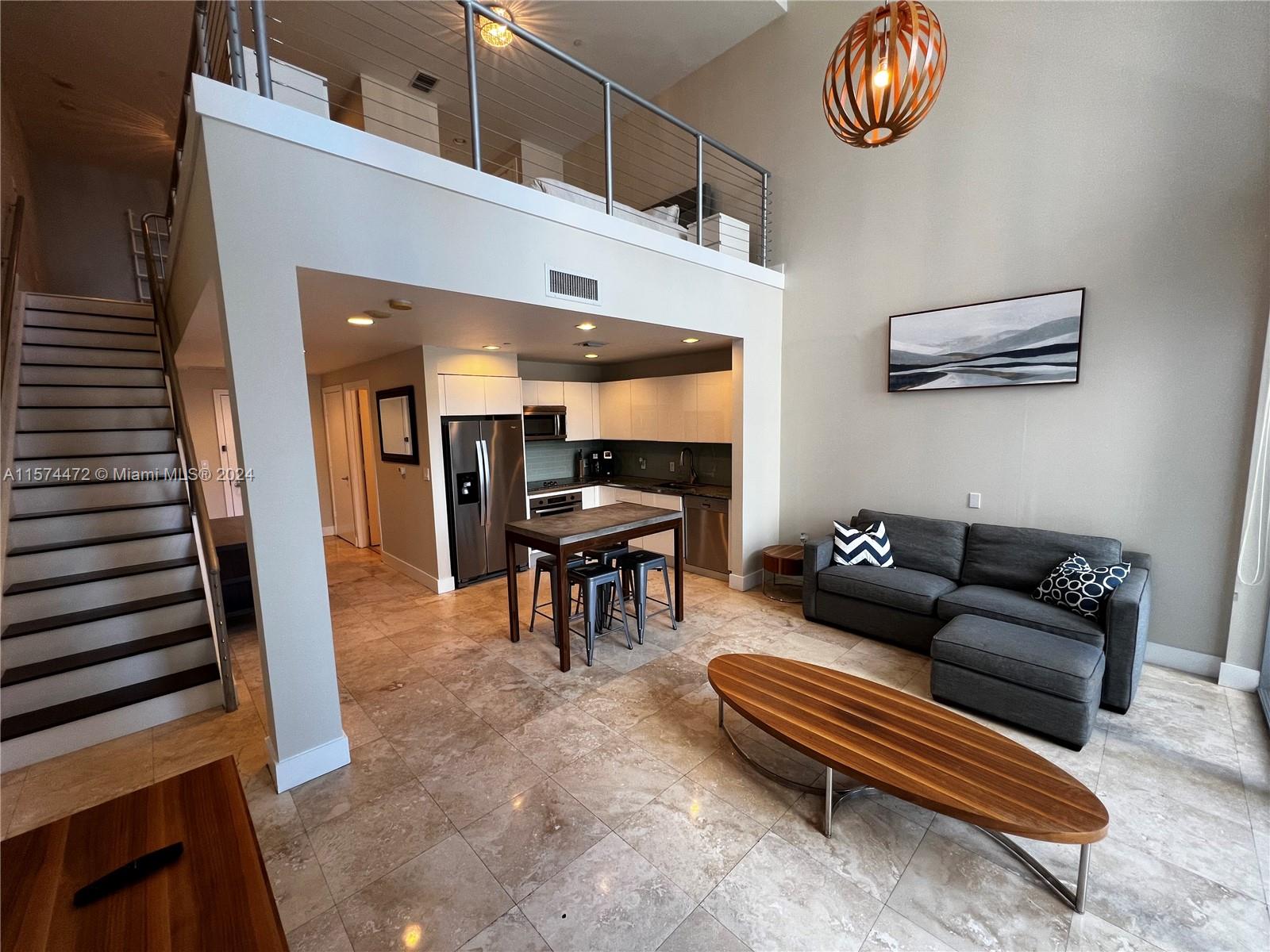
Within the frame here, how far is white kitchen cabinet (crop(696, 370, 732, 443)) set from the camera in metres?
5.10

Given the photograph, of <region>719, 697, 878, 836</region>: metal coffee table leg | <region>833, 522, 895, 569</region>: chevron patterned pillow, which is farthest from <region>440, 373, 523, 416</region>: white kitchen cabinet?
<region>719, 697, 878, 836</region>: metal coffee table leg

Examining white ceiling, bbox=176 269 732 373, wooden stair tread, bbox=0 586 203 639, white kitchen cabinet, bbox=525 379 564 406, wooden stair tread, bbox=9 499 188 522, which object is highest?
white ceiling, bbox=176 269 732 373

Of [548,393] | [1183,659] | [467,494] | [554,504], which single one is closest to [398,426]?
[467,494]

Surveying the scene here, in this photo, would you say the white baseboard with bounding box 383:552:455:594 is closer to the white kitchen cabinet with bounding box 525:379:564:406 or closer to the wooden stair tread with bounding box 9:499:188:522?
the wooden stair tread with bounding box 9:499:188:522

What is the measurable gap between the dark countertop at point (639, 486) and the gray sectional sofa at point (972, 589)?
1.44m

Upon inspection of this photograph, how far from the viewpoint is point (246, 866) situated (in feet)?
3.57

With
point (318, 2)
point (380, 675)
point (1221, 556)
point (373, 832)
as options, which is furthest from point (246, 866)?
point (318, 2)

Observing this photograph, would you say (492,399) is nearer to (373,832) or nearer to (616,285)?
(616,285)

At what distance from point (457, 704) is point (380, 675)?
75 centimetres

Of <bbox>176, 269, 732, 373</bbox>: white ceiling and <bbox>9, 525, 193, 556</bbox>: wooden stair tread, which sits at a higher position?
<bbox>176, 269, 732, 373</bbox>: white ceiling

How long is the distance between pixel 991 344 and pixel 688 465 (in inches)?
126

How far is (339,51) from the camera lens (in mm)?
4871

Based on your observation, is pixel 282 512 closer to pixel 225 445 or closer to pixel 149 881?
→ pixel 149 881

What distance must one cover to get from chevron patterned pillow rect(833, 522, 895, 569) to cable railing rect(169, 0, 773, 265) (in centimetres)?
273
